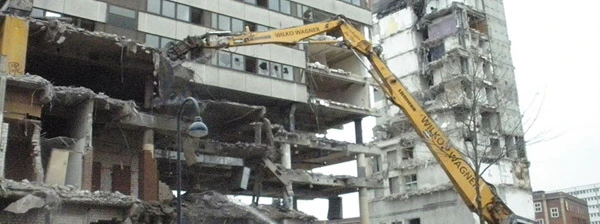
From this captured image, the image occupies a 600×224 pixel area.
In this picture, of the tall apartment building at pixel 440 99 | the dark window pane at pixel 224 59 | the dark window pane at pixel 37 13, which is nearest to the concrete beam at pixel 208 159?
the dark window pane at pixel 224 59

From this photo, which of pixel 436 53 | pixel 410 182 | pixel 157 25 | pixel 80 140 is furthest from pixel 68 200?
pixel 436 53

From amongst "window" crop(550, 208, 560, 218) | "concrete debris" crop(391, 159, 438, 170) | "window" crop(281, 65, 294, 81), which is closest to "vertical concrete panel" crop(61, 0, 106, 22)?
"window" crop(281, 65, 294, 81)

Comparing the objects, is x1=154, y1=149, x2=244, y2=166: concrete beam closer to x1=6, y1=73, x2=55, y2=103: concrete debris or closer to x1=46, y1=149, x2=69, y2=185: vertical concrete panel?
x1=46, y1=149, x2=69, y2=185: vertical concrete panel

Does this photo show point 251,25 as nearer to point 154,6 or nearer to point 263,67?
point 263,67

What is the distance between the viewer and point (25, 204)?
67.9ft

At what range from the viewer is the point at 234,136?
38.7 m

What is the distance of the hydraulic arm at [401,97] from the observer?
21516 millimetres

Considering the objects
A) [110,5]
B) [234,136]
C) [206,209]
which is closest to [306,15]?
[234,136]

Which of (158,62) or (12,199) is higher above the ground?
(158,62)

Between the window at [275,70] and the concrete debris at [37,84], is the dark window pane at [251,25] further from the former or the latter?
the concrete debris at [37,84]

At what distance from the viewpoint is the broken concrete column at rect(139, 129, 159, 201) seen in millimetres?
29469

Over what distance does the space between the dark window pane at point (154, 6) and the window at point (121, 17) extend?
1.09 metres

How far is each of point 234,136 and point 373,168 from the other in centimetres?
2220

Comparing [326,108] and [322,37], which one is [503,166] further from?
[322,37]
